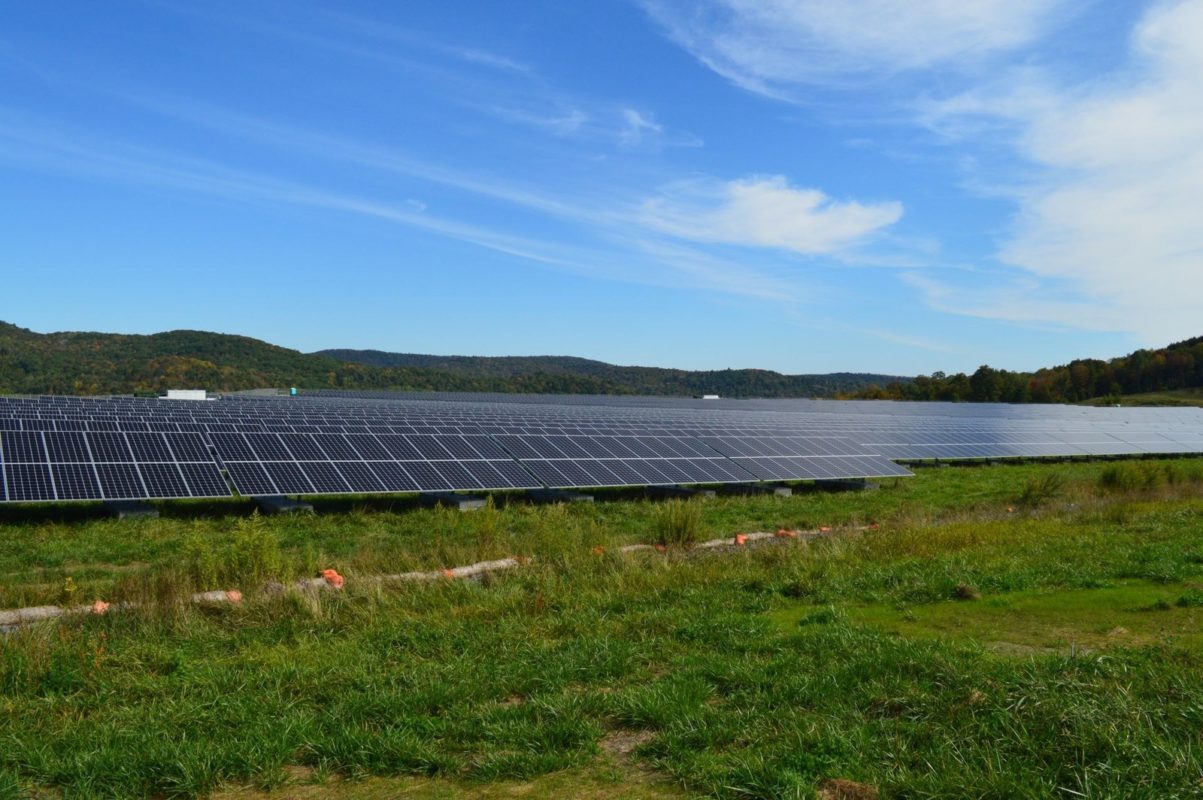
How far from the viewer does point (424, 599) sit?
32.2ft

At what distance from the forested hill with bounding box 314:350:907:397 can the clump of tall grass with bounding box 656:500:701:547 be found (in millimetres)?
125525

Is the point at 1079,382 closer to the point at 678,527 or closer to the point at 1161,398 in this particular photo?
the point at 1161,398

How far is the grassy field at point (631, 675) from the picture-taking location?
5102 millimetres

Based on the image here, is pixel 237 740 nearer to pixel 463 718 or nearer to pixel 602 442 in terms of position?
pixel 463 718

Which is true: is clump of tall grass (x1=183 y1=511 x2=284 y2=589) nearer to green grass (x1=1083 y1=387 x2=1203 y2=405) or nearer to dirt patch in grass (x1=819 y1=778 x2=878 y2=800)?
dirt patch in grass (x1=819 y1=778 x2=878 y2=800)

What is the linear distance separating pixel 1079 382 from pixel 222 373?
121498 millimetres

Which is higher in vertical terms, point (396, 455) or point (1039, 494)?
point (396, 455)

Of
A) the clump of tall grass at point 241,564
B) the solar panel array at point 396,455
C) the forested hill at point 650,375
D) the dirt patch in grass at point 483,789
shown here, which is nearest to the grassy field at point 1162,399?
the forested hill at point 650,375

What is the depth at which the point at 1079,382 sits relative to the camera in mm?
127938

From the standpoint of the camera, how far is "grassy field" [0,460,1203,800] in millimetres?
5102

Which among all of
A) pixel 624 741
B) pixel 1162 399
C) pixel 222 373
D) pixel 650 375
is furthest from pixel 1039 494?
pixel 650 375

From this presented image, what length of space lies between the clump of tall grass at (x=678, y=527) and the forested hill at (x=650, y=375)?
126 meters

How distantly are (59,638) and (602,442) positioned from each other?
19.7 meters

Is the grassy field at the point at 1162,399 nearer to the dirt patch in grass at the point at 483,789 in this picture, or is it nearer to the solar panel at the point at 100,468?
the solar panel at the point at 100,468
